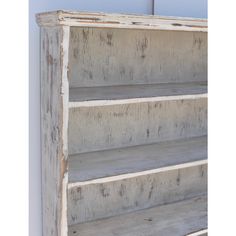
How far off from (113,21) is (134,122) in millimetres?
537

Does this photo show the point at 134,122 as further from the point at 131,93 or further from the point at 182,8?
the point at 182,8

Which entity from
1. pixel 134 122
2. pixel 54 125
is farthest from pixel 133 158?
pixel 54 125

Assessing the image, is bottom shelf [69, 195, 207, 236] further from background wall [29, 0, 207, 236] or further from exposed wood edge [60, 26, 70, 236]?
exposed wood edge [60, 26, 70, 236]

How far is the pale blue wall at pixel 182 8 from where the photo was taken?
1.69 metres

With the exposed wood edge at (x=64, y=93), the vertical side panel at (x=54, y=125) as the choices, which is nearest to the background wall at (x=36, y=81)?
the vertical side panel at (x=54, y=125)

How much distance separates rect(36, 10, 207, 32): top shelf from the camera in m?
1.19

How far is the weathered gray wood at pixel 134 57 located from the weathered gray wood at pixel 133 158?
26 centimetres

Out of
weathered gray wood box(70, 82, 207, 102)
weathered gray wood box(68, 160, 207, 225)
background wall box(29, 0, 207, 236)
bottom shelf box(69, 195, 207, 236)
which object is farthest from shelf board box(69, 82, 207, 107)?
bottom shelf box(69, 195, 207, 236)

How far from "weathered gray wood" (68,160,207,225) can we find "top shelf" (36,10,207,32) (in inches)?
18.4

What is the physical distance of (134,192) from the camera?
5.70 ft

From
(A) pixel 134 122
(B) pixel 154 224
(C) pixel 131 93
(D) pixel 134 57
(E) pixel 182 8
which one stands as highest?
(E) pixel 182 8
